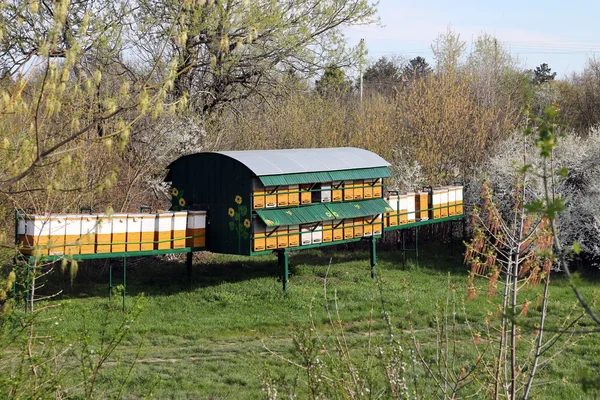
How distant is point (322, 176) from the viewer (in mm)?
17047

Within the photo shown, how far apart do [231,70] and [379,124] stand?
5578 mm

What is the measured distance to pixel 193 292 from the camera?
16.6m

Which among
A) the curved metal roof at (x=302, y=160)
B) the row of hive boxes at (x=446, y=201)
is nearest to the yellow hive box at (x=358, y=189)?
the curved metal roof at (x=302, y=160)

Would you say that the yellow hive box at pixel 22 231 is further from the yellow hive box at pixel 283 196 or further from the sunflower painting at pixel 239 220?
the yellow hive box at pixel 283 196

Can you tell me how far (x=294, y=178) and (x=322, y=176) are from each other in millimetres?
934

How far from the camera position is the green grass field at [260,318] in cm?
1036

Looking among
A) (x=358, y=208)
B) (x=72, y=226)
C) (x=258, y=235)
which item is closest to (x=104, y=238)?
(x=72, y=226)

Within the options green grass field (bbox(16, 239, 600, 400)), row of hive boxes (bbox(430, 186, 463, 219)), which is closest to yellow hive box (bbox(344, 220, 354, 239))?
green grass field (bbox(16, 239, 600, 400))

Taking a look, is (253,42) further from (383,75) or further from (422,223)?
(383,75)

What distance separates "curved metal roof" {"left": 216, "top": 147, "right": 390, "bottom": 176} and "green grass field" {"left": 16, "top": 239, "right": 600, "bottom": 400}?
8.11 feet

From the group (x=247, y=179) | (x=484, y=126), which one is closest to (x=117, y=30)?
(x=247, y=179)

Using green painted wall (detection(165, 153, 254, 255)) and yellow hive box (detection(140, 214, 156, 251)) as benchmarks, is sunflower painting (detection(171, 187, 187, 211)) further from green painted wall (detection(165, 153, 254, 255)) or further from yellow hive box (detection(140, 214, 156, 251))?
yellow hive box (detection(140, 214, 156, 251))

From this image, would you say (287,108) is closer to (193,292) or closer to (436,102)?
(436,102)

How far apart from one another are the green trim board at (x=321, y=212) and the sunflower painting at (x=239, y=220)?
0.34 metres
